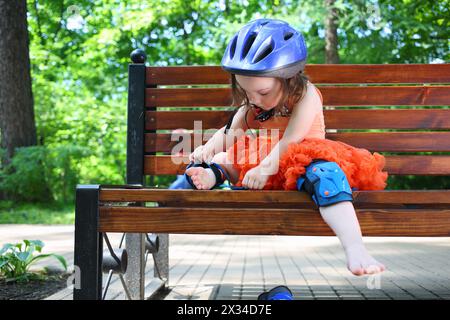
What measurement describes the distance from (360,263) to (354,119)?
6.00 ft

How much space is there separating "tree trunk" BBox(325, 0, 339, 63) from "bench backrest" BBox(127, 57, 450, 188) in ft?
30.5

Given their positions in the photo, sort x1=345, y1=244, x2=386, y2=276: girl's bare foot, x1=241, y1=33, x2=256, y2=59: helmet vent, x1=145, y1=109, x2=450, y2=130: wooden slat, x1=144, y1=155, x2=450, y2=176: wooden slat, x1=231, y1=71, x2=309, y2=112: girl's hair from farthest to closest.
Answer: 1. x1=145, y1=109, x2=450, y2=130: wooden slat
2. x1=144, y1=155, x2=450, y2=176: wooden slat
3. x1=231, y1=71, x2=309, y2=112: girl's hair
4. x1=241, y1=33, x2=256, y2=59: helmet vent
5. x1=345, y1=244, x2=386, y2=276: girl's bare foot

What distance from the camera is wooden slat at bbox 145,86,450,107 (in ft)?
11.8

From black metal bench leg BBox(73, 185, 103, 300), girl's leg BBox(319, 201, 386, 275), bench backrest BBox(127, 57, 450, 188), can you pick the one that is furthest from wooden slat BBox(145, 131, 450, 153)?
black metal bench leg BBox(73, 185, 103, 300)

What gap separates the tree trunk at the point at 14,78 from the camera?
11656 mm

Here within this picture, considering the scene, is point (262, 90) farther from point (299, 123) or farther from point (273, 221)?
point (273, 221)

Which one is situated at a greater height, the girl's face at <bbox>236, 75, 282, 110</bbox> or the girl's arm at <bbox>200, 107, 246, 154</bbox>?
the girl's face at <bbox>236, 75, 282, 110</bbox>

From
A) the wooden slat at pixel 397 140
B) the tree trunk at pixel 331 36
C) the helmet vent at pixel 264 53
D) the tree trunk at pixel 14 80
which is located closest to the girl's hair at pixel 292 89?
the helmet vent at pixel 264 53

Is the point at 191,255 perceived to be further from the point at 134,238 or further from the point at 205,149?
the point at 205,149

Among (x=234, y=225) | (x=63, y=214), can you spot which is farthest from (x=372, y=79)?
(x=63, y=214)

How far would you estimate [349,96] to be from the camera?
12.0 feet

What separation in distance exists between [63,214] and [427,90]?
28.0ft

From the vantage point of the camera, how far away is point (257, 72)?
7.50 feet

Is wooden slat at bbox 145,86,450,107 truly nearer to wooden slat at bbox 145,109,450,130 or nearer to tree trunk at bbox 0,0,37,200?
wooden slat at bbox 145,109,450,130
